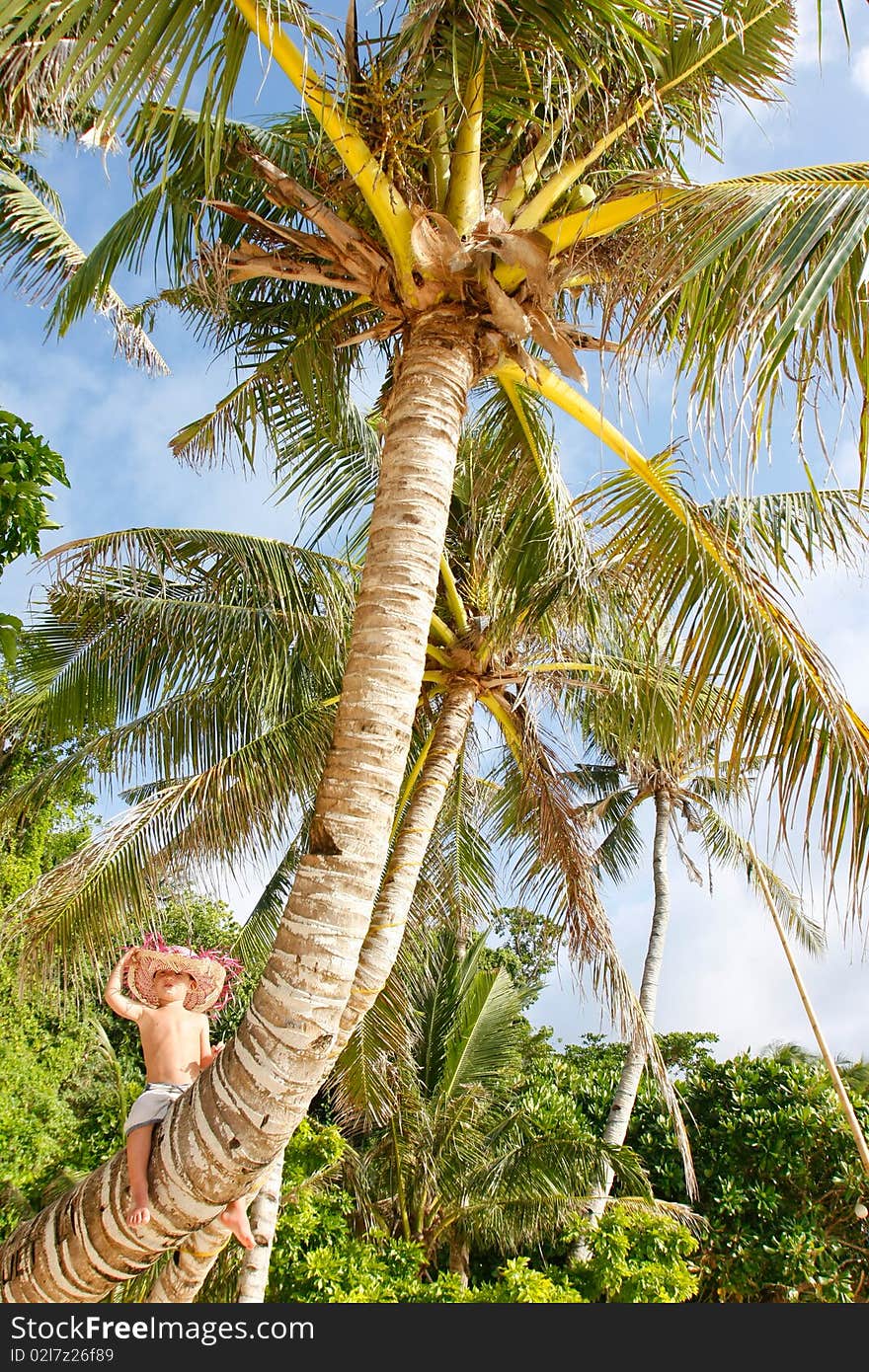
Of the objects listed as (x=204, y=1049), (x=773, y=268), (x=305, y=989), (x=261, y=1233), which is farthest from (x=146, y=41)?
(x=261, y=1233)

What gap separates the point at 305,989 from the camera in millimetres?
2666

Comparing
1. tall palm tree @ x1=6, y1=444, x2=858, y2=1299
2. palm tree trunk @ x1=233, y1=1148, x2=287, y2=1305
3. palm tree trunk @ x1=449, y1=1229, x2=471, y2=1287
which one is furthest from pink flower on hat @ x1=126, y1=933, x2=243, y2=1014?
palm tree trunk @ x1=449, y1=1229, x2=471, y2=1287

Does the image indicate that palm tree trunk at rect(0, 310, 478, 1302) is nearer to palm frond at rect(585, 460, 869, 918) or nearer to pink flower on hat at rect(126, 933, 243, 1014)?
pink flower on hat at rect(126, 933, 243, 1014)

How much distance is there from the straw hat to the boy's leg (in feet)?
2.37

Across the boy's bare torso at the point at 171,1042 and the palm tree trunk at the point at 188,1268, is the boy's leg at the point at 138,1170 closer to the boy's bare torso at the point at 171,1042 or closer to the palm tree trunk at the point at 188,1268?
the boy's bare torso at the point at 171,1042

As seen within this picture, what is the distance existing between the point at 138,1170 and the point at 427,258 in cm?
335

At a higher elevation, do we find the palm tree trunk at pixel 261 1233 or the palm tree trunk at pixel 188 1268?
the palm tree trunk at pixel 188 1268

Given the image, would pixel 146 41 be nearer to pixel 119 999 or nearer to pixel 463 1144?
pixel 119 999

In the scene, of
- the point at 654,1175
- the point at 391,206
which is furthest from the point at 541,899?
the point at 654,1175

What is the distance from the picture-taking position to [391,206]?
376 centimetres

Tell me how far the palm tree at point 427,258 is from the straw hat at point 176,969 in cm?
84

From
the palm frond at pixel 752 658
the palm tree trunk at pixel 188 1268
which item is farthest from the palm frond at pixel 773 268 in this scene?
the palm tree trunk at pixel 188 1268

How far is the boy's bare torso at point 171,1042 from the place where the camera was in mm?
3314

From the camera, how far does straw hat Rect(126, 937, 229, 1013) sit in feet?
11.3
